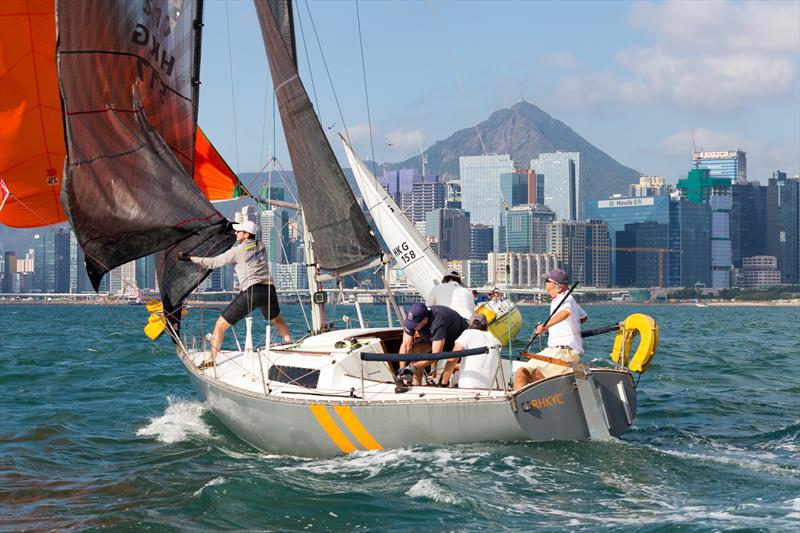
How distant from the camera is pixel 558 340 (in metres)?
10.5

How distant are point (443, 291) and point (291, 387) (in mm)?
2608

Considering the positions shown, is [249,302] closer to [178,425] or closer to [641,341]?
[178,425]

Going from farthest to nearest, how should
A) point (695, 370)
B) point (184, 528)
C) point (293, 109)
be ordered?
1. point (695, 370)
2. point (293, 109)
3. point (184, 528)

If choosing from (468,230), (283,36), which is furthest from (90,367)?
(468,230)

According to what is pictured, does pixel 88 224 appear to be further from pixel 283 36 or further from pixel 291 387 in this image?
pixel 283 36

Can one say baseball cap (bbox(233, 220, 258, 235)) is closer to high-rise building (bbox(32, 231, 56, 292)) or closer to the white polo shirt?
the white polo shirt

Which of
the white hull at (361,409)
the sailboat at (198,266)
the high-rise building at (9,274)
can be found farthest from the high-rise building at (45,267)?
the white hull at (361,409)

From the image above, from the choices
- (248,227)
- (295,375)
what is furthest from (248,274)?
(295,375)

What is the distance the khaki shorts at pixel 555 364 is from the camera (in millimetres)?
10234

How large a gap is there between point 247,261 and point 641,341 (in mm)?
4496

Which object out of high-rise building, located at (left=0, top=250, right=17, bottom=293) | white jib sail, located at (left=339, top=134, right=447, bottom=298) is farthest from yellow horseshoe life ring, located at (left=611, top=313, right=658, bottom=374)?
high-rise building, located at (left=0, top=250, right=17, bottom=293)

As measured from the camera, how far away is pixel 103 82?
33.4ft

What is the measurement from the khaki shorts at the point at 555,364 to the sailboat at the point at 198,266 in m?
0.32

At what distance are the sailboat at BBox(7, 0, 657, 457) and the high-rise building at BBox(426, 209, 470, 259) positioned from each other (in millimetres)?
166003
